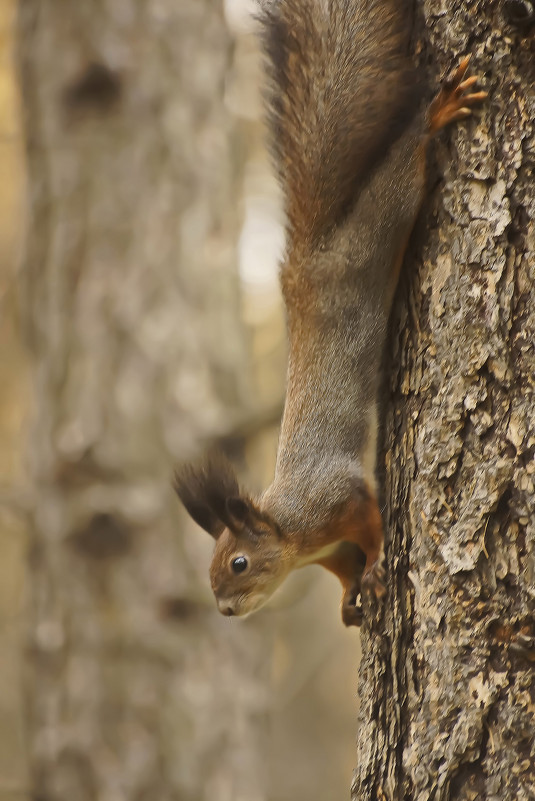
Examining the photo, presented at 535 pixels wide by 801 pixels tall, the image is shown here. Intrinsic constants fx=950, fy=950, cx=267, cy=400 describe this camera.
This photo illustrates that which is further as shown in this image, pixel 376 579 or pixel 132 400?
pixel 132 400

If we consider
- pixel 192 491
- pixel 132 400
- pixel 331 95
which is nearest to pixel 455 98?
pixel 331 95

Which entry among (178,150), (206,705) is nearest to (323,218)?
(178,150)

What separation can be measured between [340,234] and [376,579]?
25.2 inches

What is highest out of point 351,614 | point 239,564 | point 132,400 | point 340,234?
point 132,400

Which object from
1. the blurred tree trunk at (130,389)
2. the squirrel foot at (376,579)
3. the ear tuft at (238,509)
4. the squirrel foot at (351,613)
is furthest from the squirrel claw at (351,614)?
the blurred tree trunk at (130,389)

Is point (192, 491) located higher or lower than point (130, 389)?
lower

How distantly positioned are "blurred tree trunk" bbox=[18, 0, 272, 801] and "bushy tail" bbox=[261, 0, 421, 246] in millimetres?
1677

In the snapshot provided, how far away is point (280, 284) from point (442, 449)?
Result: 1.78 feet

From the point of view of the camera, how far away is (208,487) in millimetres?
1963

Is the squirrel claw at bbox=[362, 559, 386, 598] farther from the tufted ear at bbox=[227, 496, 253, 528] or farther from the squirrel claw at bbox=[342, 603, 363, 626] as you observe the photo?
the tufted ear at bbox=[227, 496, 253, 528]

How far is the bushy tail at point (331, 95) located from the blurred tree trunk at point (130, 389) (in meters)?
1.68

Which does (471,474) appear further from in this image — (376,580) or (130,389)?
(130,389)

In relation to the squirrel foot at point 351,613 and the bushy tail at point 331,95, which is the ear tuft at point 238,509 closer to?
the squirrel foot at point 351,613

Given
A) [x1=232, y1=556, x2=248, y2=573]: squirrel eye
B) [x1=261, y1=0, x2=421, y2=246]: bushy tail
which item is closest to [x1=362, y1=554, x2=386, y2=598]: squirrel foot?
[x1=232, y1=556, x2=248, y2=573]: squirrel eye
